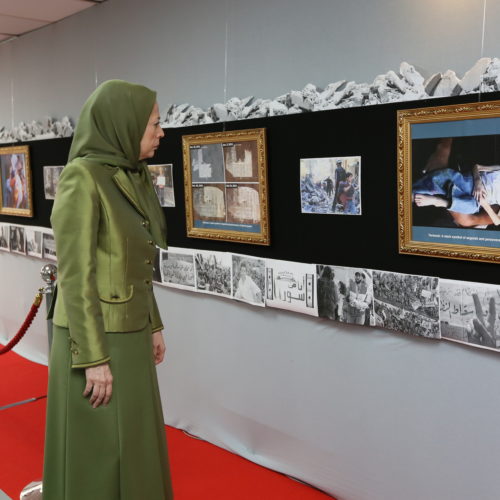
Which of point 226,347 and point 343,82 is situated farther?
point 226,347

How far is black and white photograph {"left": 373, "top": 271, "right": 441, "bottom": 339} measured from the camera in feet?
9.87

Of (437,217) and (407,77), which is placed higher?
(407,77)

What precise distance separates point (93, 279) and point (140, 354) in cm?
41

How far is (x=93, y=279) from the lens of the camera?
7.97 ft

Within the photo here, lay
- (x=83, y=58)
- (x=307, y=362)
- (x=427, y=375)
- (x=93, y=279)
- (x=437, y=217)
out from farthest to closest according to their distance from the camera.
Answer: (x=83, y=58) → (x=307, y=362) → (x=427, y=375) → (x=437, y=217) → (x=93, y=279)

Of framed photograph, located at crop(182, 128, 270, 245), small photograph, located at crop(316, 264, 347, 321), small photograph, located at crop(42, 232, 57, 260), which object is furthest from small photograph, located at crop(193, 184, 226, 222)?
small photograph, located at crop(42, 232, 57, 260)

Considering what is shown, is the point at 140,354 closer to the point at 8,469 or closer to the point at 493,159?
the point at 493,159

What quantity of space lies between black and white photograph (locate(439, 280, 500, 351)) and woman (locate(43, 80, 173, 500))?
1.38m

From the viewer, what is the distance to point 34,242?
618 centimetres

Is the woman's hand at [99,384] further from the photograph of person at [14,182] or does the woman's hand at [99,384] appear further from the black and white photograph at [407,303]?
the photograph of person at [14,182]

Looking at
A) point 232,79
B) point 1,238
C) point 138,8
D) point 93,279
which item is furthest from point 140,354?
point 1,238

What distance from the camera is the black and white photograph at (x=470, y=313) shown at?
279cm

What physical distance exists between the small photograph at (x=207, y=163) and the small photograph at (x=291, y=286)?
2.24 feet

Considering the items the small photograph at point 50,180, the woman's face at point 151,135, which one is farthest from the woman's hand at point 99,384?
the small photograph at point 50,180
